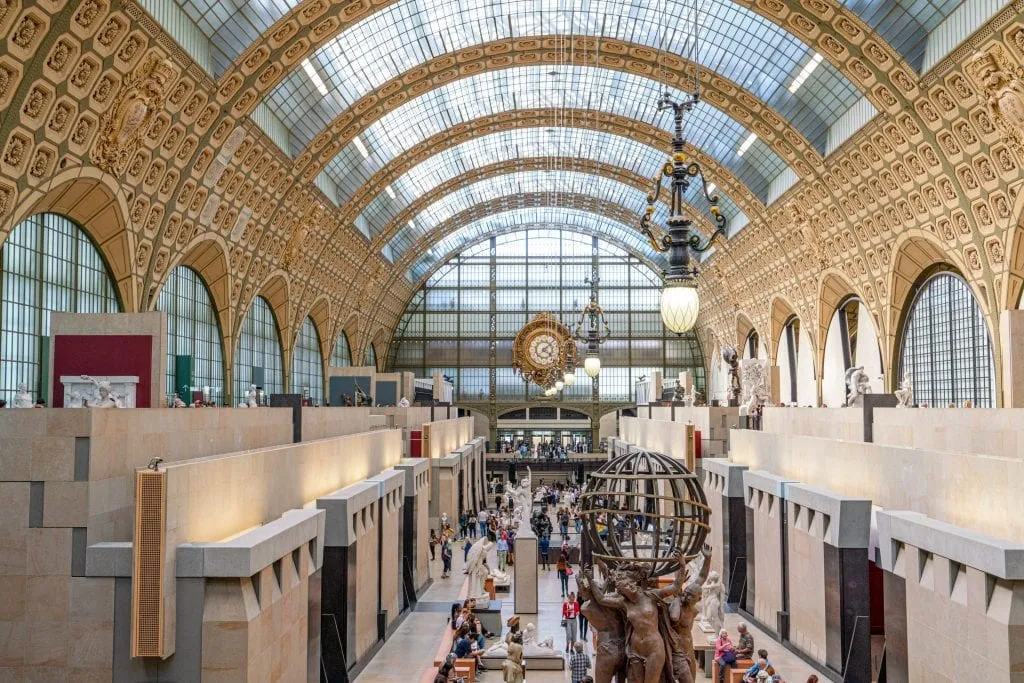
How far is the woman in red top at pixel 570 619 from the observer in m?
22.3

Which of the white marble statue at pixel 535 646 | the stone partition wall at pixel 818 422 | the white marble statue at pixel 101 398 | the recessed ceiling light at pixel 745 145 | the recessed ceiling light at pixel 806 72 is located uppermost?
the recessed ceiling light at pixel 806 72

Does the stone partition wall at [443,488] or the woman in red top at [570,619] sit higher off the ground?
the stone partition wall at [443,488]

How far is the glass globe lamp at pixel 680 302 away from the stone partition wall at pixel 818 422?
39.2 feet

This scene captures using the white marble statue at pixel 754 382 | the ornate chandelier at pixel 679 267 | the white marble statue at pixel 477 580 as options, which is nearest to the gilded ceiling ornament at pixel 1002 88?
the white marble statue at pixel 754 382

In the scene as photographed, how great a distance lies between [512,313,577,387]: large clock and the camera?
44.2 metres

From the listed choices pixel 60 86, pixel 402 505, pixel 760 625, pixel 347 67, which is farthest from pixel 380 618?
pixel 347 67

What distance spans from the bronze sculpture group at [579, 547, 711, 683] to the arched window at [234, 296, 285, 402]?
35.0 m

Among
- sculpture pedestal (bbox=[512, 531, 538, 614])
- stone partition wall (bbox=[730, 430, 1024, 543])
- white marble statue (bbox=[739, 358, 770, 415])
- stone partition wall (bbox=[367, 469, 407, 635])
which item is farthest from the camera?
white marble statue (bbox=[739, 358, 770, 415])

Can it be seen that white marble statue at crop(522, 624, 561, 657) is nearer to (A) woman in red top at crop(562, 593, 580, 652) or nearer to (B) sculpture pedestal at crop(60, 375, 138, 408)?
(A) woman in red top at crop(562, 593, 580, 652)

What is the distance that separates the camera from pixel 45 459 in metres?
10.6

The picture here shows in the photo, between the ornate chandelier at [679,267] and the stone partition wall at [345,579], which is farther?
the stone partition wall at [345,579]

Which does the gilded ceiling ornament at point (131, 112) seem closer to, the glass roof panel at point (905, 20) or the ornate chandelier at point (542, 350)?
the glass roof panel at point (905, 20)

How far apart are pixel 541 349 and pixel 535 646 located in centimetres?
2576

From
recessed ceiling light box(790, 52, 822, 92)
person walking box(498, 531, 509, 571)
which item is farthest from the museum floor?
recessed ceiling light box(790, 52, 822, 92)
